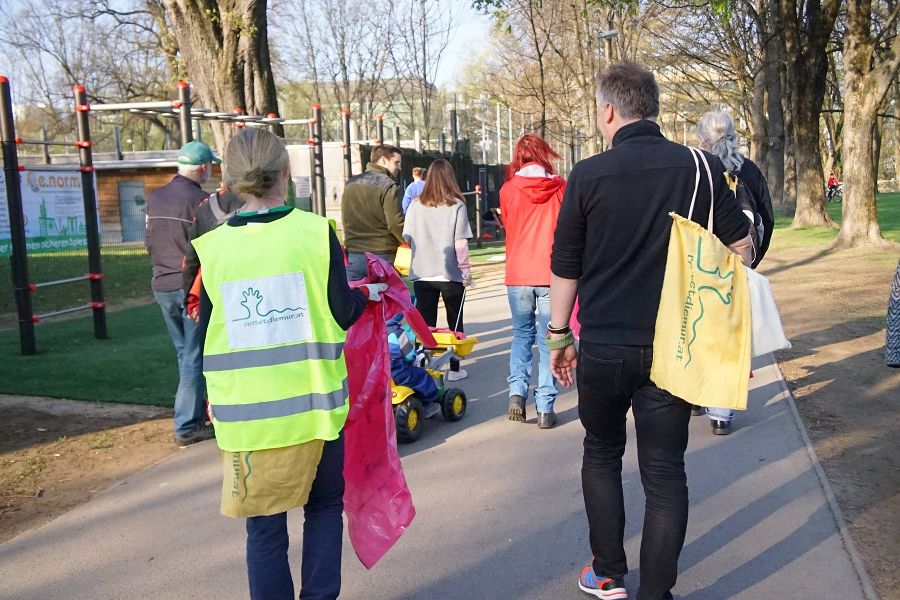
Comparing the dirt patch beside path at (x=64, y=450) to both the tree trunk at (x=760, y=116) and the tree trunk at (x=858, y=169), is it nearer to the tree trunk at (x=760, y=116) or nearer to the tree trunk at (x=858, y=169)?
the tree trunk at (x=858, y=169)

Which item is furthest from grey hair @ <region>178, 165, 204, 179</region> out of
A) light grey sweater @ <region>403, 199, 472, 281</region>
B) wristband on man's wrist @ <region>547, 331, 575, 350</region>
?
wristband on man's wrist @ <region>547, 331, 575, 350</region>

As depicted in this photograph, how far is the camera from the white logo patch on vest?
2.92 meters

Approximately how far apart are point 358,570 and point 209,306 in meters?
1.55

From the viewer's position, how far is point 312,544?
3104 millimetres

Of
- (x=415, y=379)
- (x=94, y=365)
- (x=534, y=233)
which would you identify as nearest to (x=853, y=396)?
(x=534, y=233)

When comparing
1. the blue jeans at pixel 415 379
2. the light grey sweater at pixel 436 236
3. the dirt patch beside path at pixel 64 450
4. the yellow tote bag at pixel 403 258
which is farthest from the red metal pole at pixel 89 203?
the blue jeans at pixel 415 379

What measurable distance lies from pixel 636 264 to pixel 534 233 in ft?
9.40

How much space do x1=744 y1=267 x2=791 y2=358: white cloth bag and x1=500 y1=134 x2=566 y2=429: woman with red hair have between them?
284 cm

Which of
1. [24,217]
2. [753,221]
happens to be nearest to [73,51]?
[24,217]

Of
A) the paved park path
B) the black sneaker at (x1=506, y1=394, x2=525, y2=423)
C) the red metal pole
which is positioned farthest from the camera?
the red metal pole

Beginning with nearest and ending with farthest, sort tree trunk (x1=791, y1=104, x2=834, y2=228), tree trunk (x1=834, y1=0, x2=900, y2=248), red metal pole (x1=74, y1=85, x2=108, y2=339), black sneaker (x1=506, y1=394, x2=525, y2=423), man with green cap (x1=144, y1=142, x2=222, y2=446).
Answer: man with green cap (x1=144, y1=142, x2=222, y2=446) → black sneaker (x1=506, y1=394, x2=525, y2=423) → red metal pole (x1=74, y1=85, x2=108, y2=339) → tree trunk (x1=834, y1=0, x2=900, y2=248) → tree trunk (x1=791, y1=104, x2=834, y2=228)

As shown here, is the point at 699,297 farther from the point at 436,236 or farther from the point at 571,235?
the point at 436,236

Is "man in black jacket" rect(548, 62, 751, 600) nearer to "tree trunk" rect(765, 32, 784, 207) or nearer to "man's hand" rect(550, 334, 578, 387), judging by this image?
"man's hand" rect(550, 334, 578, 387)

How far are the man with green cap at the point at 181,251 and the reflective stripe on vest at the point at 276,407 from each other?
10.2 feet
